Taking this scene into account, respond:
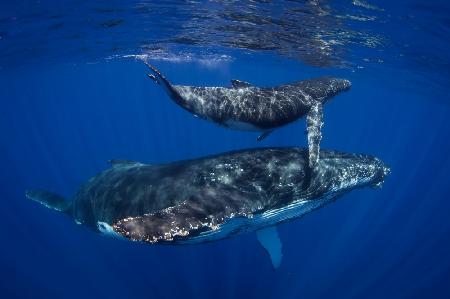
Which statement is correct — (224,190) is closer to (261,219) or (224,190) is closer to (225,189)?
(225,189)

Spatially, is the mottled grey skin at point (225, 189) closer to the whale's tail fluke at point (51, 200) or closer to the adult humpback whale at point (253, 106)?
the adult humpback whale at point (253, 106)

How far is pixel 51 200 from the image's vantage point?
12328 millimetres

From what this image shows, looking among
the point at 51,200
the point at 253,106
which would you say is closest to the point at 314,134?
the point at 253,106

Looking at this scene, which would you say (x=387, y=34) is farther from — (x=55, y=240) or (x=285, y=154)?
(x=55, y=240)

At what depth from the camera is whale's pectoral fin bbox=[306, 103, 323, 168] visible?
7898 mm

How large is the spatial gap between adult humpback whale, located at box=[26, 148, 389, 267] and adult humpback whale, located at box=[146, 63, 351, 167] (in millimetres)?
668

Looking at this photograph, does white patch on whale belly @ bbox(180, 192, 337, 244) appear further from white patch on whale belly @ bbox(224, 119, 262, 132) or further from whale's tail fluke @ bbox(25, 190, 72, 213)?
whale's tail fluke @ bbox(25, 190, 72, 213)

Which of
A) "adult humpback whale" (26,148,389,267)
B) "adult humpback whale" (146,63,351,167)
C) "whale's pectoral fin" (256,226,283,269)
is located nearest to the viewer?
"adult humpback whale" (26,148,389,267)

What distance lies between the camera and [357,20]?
57.4 ft

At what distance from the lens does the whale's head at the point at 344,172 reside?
8.06 metres

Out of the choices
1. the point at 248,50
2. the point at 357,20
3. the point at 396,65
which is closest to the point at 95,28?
the point at 248,50

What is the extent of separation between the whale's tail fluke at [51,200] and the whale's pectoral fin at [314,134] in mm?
7613

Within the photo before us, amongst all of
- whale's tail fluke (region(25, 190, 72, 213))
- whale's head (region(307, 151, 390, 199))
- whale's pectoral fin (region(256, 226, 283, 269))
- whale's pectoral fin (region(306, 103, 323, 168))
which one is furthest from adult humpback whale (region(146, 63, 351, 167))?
whale's tail fluke (region(25, 190, 72, 213))

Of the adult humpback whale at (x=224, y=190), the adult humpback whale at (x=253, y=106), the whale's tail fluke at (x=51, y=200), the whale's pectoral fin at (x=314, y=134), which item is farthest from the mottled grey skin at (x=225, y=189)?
the whale's tail fluke at (x=51, y=200)
